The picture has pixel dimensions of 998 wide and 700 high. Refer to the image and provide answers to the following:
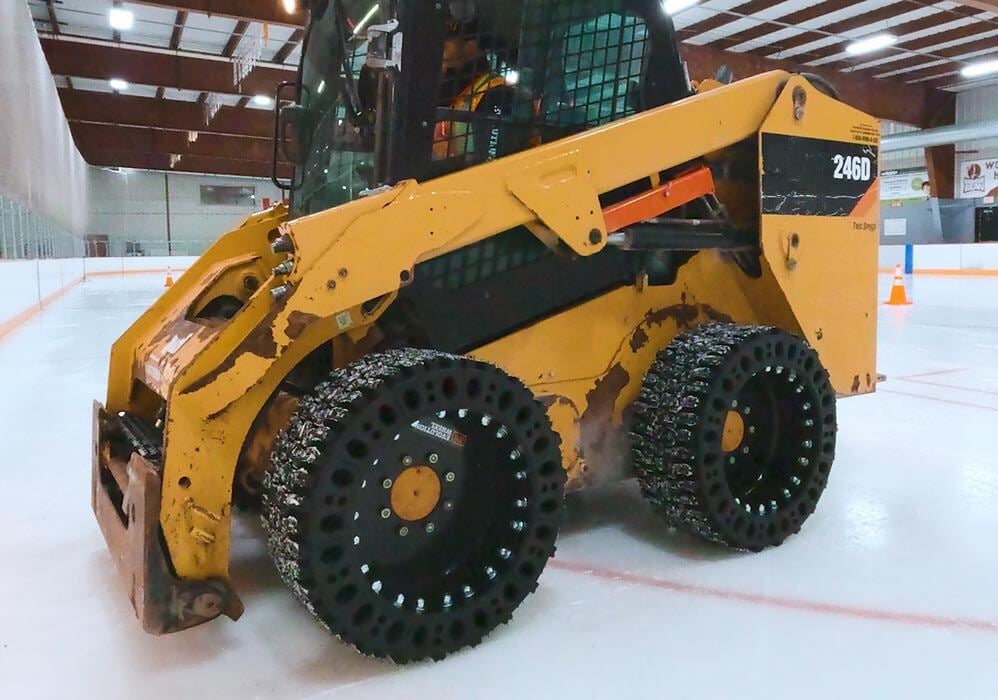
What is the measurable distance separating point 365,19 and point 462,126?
1.36 feet

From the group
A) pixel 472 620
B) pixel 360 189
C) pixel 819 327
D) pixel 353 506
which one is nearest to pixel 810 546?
pixel 819 327

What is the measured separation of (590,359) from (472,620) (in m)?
0.79

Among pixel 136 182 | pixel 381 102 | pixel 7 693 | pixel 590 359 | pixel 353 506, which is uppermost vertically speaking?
pixel 136 182

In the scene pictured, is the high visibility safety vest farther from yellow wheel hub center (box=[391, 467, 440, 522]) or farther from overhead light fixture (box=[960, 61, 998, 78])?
overhead light fixture (box=[960, 61, 998, 78])

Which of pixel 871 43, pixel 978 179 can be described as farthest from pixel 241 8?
pixel 978 179

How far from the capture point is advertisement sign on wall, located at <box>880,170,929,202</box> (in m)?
22.7

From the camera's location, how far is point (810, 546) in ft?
7.28

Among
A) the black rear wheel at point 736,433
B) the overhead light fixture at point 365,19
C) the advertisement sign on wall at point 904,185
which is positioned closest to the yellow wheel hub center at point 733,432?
the black rear wheel at point 736,433

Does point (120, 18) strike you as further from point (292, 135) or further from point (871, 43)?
point (871, 43)

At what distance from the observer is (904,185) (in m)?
23.3

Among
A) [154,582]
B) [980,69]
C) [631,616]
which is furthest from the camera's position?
[980,69]

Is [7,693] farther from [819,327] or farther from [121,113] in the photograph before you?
[121,113]

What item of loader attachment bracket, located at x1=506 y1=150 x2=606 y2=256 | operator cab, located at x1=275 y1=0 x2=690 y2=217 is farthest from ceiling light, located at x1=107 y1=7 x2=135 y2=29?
loader attachment bracket, located at x1=506 y1=150 x2=606 y2=256

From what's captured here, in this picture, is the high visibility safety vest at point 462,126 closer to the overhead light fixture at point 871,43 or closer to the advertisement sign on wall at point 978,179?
the overhead light fixture at point 871,43
